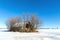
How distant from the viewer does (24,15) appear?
24688mm

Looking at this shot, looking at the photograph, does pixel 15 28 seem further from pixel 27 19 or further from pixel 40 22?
pixel 40 22

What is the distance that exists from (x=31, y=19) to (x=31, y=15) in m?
1.00

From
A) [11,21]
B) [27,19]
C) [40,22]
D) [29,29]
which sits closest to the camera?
[29,29]

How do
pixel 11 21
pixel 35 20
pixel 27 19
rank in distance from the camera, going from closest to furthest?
1. pixel 27 19
2. pixel 35 20
3. pixel 11 21

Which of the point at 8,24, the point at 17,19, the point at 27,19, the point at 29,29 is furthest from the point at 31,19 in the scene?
the point at 8,24

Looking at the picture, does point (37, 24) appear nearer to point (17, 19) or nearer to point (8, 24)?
point (17, 19)

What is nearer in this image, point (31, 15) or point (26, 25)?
point (26, 25)

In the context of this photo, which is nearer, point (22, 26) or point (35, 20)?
point (22, 26)

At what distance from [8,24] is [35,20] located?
8.25 m

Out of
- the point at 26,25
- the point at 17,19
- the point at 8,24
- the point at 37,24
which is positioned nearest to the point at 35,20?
the point at 37,24

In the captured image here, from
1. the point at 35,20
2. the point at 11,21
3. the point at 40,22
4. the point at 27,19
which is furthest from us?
the point at 11,21

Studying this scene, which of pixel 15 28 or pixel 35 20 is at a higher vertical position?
Result: pixel 35 20

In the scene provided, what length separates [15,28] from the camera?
2516 cm

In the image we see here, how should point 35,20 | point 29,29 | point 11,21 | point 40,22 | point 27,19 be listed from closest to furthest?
point 29,29
point 27,19
point 35,20
point 40,22
point 11,21
